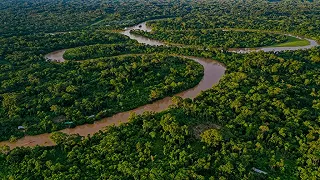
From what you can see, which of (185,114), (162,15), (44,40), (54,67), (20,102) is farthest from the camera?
(162,15)

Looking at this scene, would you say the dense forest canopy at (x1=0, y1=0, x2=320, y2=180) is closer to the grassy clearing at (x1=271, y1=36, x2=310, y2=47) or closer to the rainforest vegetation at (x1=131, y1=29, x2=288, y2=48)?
the rainforest vegetation at (x1=131, y1=29, x2=288, y2=48)

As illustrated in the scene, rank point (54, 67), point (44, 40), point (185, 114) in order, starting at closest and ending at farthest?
1. point (185, 114)
2. point (54, 67)
3. point (44, 40)

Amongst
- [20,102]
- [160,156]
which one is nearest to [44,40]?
[20,102]

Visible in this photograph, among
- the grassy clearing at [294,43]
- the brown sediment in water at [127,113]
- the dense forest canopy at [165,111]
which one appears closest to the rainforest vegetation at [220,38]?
the dense forest canopy at [165,111]

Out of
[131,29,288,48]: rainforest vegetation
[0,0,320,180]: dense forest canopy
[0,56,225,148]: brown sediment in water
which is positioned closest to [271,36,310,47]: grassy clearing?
[131,29,288,48]: rainforest vegetation

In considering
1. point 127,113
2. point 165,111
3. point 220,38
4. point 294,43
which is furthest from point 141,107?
point 294,43

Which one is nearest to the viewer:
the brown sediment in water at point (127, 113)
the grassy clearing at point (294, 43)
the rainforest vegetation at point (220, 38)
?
the brown sediment in water at point (127, 113)

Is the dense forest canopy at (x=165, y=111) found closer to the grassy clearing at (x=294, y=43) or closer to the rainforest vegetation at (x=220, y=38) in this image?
the rainforest vegetation at (x=220, y=38)

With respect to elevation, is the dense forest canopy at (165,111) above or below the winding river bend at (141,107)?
above

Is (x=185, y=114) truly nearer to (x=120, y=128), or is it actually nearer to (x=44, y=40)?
(x=120, y=128)
